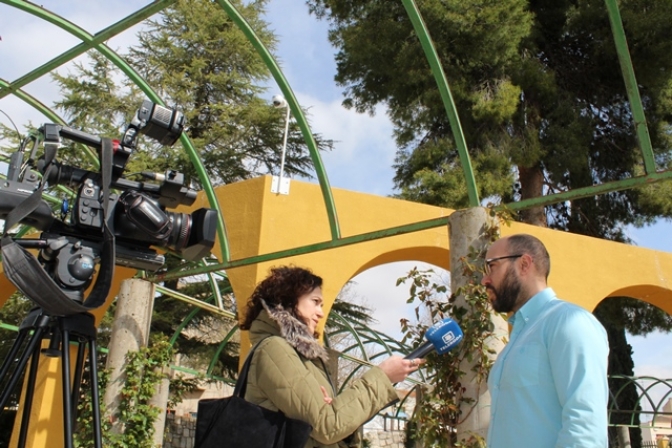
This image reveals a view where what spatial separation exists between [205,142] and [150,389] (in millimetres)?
11339

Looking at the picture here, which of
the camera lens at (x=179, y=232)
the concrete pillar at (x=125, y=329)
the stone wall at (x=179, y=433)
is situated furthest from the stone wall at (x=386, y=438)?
the camera lens at (x=179, y=232)

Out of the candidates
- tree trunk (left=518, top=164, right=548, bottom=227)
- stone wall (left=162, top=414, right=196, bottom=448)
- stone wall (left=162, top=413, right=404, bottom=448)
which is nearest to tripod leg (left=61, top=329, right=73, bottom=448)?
tree trunk (left=518, top=164, right=548, bottom=227)

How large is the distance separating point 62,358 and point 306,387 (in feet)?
2.83

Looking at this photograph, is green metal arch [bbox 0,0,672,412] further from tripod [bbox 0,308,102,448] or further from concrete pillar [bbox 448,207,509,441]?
tripod [bbox 0,308,102,448]

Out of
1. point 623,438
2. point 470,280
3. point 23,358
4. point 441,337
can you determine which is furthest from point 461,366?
point 623,438

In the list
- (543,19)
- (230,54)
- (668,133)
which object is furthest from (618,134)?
(230,54)

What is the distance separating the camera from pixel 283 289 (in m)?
2.39

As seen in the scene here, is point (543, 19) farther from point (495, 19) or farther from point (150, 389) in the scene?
point (150, 389)

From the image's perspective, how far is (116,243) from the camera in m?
2.58

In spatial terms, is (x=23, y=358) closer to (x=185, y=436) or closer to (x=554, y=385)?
(x=554, y=385)

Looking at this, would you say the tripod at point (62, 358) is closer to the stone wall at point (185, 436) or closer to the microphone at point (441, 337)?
the microphone at point (441, 337)

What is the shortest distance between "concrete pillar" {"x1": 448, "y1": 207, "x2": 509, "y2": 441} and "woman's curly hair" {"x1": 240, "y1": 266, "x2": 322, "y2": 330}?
1.40 meters

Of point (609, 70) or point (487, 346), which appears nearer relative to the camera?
point (487, 346)

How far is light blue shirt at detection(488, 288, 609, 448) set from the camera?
1.64 metres
